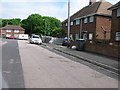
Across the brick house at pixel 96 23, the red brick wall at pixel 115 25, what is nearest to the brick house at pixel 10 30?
the brick house at pixel 96 23

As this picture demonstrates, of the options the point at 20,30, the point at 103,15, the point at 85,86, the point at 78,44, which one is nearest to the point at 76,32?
the point at 103,15

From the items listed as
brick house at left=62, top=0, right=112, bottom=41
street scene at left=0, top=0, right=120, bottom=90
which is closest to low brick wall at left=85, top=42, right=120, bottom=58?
street scene at left=0, top=0, right=120, bottom=90

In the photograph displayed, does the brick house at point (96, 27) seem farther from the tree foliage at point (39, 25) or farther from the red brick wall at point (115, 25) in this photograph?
the tree foliage at point (39, 25)

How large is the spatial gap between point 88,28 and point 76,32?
15.5 ft

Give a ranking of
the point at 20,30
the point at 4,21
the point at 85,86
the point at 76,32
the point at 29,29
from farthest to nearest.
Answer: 1. the point at 4,21
2. the point at 29,29
3. the point at 20,30
4. the point at 76,32
5. the point at 85,86

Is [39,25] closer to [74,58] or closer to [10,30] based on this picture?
[10,30]

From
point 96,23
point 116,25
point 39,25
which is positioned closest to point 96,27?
point 96,23

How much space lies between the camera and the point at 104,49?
50.8 ft

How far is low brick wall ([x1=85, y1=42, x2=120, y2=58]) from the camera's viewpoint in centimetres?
1369

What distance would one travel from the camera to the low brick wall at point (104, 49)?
13.7m

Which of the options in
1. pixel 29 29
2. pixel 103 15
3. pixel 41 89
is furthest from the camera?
pixel 29 29

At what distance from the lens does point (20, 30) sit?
3263 inches

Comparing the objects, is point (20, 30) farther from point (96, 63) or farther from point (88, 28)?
point (96, 63)

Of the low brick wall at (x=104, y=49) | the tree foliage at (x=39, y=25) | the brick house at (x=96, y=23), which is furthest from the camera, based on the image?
the tree foliage at (x=39, y=25)
